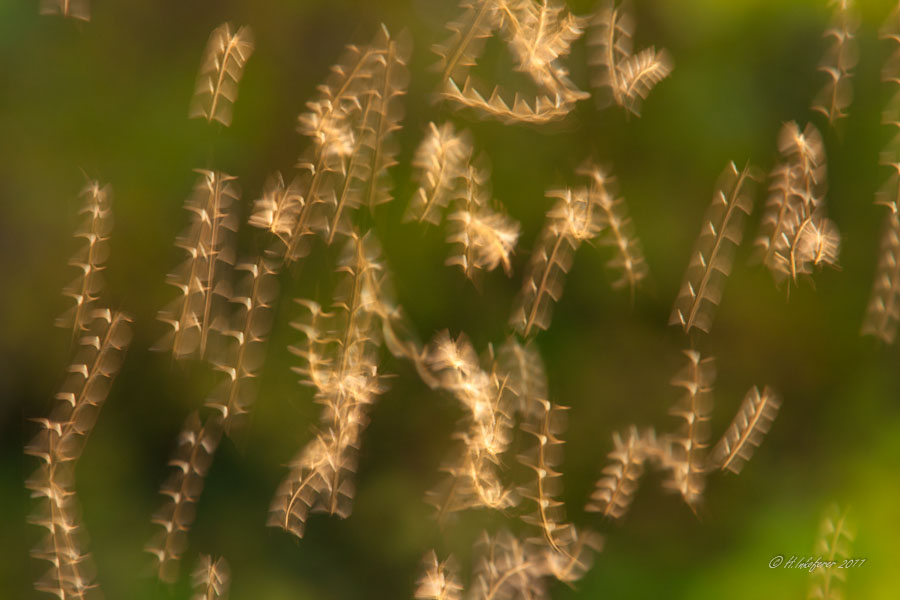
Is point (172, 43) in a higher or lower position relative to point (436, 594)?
higher

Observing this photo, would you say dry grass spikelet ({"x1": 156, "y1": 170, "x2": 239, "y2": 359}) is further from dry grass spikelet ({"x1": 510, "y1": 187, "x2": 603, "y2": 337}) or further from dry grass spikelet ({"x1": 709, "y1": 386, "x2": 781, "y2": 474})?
dry grass spikelet ({"x1": 709, "y1": 386, "x2": 781, "y2": 474})

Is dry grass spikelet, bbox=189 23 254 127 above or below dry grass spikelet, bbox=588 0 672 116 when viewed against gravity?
below

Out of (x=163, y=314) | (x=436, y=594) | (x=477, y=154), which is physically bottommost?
(x=436, y=594)

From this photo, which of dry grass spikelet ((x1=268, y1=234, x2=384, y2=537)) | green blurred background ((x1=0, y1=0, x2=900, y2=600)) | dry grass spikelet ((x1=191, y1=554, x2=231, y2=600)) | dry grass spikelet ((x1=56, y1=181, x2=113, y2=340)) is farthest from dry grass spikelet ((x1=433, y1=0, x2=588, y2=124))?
dry grass spikelet ((x1=191, y1=554, x2=231, y2=600))

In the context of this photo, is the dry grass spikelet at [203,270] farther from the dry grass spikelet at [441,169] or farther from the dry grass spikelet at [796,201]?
the dry grass spikelet at [796,201]

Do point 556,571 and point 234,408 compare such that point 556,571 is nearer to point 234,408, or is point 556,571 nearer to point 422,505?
point 422,505

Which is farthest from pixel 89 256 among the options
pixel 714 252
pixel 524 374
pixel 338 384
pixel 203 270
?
pixel 714 252

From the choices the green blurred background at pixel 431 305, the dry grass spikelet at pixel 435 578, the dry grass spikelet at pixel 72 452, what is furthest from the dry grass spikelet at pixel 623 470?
the dry grass spikelet at pixel 72 452

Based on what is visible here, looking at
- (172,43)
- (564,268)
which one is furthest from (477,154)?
(172,43)
